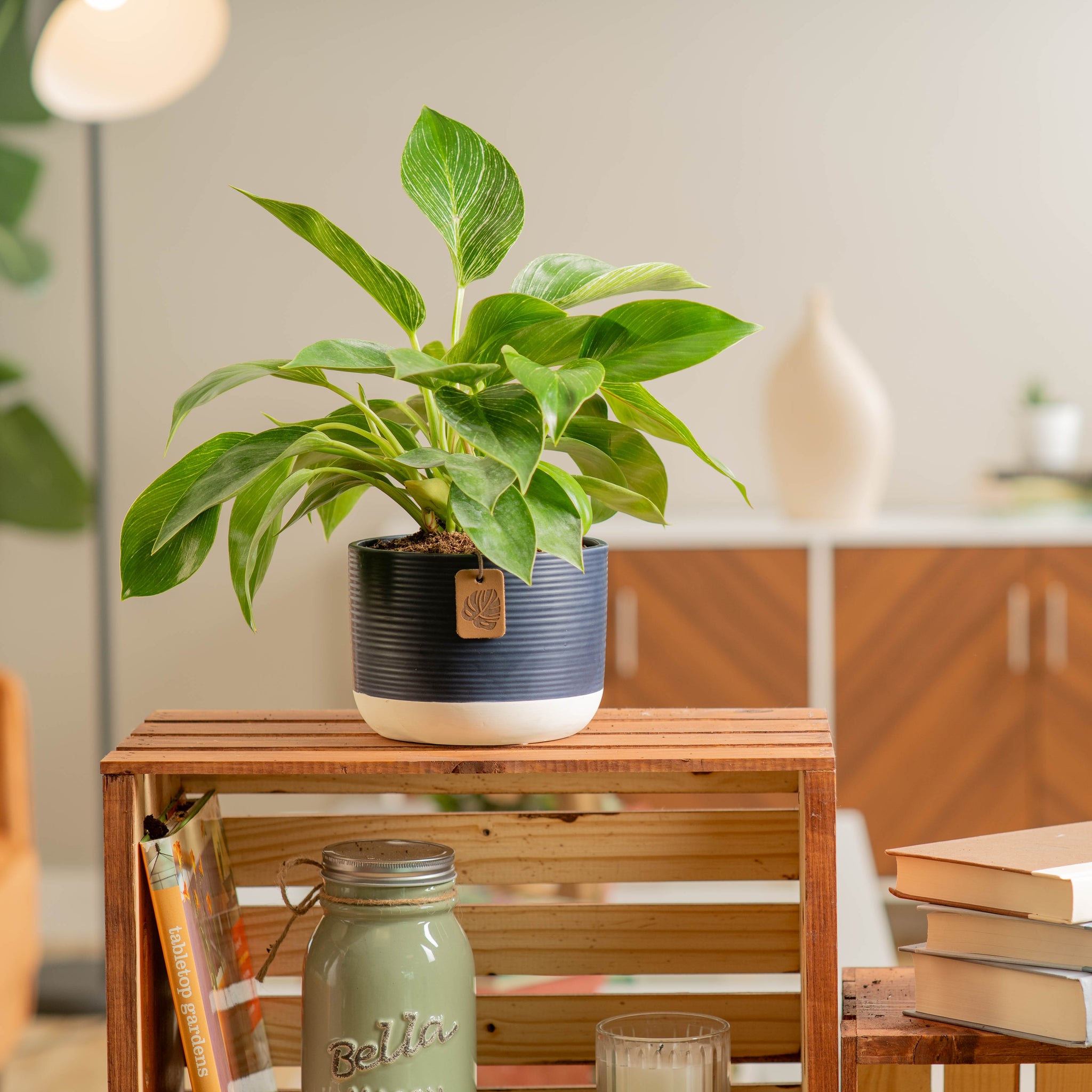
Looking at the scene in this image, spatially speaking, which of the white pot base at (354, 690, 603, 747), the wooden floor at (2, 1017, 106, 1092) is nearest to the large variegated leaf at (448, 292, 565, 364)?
the white pot base at (354, 690, 603, 747)

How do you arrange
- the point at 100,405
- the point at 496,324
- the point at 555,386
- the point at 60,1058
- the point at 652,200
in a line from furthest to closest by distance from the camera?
the point at 652,200, the point at 100,405, the point at 60,1058, the point at 496,324, the point at 555,386

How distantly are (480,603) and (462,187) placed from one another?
27cm

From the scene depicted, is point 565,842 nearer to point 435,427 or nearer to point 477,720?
point 477,720

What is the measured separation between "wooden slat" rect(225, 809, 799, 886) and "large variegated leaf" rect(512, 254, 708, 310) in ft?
1.23

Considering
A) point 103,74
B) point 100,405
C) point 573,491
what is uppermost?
point 103,74

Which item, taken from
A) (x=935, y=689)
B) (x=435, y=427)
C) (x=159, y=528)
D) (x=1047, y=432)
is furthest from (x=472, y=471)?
(x=1047, y=432)

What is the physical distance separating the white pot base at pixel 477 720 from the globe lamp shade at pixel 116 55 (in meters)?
2.27

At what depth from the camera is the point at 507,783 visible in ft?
3.18

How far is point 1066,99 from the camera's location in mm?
3182

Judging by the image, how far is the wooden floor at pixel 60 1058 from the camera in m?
2.47

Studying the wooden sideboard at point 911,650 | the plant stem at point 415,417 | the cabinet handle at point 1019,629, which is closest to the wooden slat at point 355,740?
the plant stem at point 415,417

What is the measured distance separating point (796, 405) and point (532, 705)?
2.14m

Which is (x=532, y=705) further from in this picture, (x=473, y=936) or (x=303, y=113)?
(x=303, y=113)

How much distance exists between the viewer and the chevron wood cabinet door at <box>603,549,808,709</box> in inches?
114
